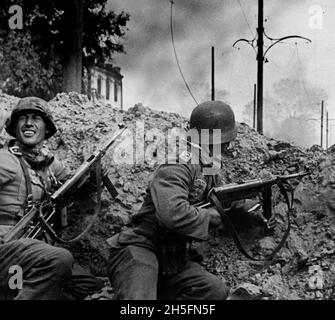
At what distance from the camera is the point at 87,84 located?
7.43m

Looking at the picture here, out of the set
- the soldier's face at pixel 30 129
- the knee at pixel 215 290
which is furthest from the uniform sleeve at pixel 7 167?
the knee at pixel 215 290

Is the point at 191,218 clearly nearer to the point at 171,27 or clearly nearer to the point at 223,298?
the point at 223,298

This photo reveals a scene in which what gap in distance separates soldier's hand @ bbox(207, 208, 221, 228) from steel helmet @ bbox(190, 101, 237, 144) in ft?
1.76

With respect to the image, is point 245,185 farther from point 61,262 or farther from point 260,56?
point 61,262

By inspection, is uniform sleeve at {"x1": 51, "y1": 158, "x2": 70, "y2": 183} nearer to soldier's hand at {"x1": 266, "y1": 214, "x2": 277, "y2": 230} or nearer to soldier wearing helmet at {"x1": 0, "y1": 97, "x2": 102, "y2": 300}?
soldier wearing helmet at {"x1": 0, "y1": 97, "x2": 102, "y2": 300}

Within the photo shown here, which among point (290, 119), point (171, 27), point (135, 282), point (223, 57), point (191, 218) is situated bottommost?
point (135, 282)

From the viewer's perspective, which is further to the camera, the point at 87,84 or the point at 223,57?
the point at 87,84

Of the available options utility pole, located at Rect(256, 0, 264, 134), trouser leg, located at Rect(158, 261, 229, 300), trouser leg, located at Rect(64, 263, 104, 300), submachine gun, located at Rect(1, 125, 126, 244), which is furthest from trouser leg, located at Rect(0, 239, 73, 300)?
utility pole, located at Rect(256, 0, 264, 134)

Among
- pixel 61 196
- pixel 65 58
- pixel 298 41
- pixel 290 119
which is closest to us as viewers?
pixel 61 196

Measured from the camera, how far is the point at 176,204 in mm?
3537

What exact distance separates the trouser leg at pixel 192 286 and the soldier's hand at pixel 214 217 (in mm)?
393

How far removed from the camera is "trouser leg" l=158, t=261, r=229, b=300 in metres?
3.79
